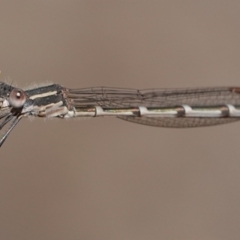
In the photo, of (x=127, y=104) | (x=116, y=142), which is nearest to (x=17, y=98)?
(x=127, y=104)

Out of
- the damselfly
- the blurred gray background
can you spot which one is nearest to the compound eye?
the damselfly

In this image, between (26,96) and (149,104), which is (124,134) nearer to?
(149,104)

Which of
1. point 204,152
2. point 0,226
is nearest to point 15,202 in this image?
point 0,226

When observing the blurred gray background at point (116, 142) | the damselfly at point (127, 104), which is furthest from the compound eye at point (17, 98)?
the blurred gray background at point (116, 142)

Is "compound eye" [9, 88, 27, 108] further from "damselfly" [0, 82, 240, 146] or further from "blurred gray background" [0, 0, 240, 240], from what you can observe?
"blurred gray background" [0, 0, 240, 240]

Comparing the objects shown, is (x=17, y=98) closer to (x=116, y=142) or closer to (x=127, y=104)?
(x=127, y=104)

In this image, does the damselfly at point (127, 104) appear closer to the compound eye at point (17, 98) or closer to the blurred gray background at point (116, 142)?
the compound eye at point (17, 98)
